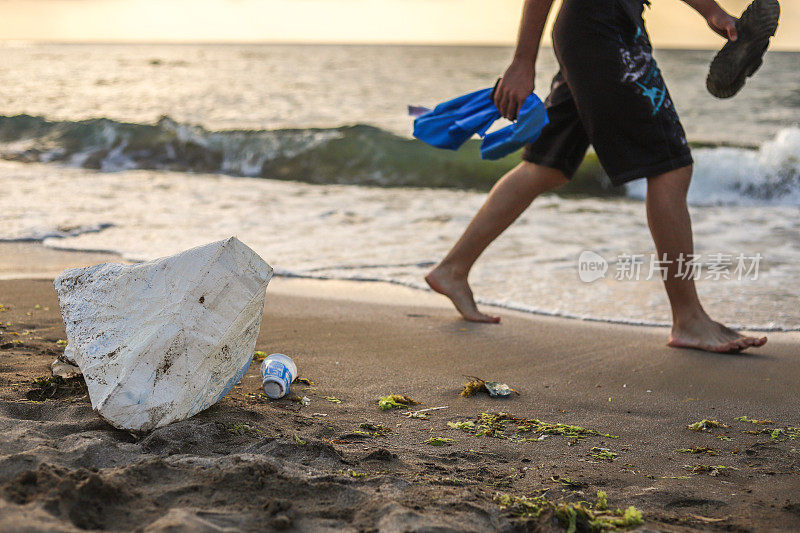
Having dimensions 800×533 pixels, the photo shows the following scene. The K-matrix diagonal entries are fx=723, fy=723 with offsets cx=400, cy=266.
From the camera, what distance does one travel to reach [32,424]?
1735mm

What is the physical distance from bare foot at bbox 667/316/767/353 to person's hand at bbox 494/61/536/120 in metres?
1.08

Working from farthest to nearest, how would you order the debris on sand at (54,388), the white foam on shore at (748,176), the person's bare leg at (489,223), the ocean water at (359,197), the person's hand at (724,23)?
the white foam on shore at (748,176) → the ocean water at (359,197) → the person's bare leg at (489,223) → the person's hand at (724,23) → the debris on sand at (54,388)

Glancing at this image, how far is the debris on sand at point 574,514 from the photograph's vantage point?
1.42m

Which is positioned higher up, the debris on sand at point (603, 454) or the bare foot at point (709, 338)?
the debris on sand at point (603, 454)

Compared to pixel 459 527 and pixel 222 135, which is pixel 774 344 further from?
pixel 222 135

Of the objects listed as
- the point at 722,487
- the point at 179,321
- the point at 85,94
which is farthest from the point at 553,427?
the point at 85,94

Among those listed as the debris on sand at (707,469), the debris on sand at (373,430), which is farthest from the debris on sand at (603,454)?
the debris on sand at (373,430)

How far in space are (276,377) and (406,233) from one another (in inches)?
118

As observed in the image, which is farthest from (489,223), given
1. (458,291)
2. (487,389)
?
(487,389)

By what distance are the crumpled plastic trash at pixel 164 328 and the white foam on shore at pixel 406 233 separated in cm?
185

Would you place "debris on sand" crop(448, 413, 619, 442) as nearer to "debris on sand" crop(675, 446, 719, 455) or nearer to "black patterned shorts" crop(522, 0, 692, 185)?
"debris on sand" crop(675, 446, 719, 455)

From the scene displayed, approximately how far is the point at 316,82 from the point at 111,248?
54.8 ft

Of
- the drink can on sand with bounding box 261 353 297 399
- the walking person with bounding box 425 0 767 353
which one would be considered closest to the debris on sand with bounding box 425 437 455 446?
the drink can on sand with bounding box 261 353 297 399

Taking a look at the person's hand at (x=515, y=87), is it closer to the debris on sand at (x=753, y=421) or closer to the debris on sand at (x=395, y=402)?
the debris on sand at (x=395, y=402)
